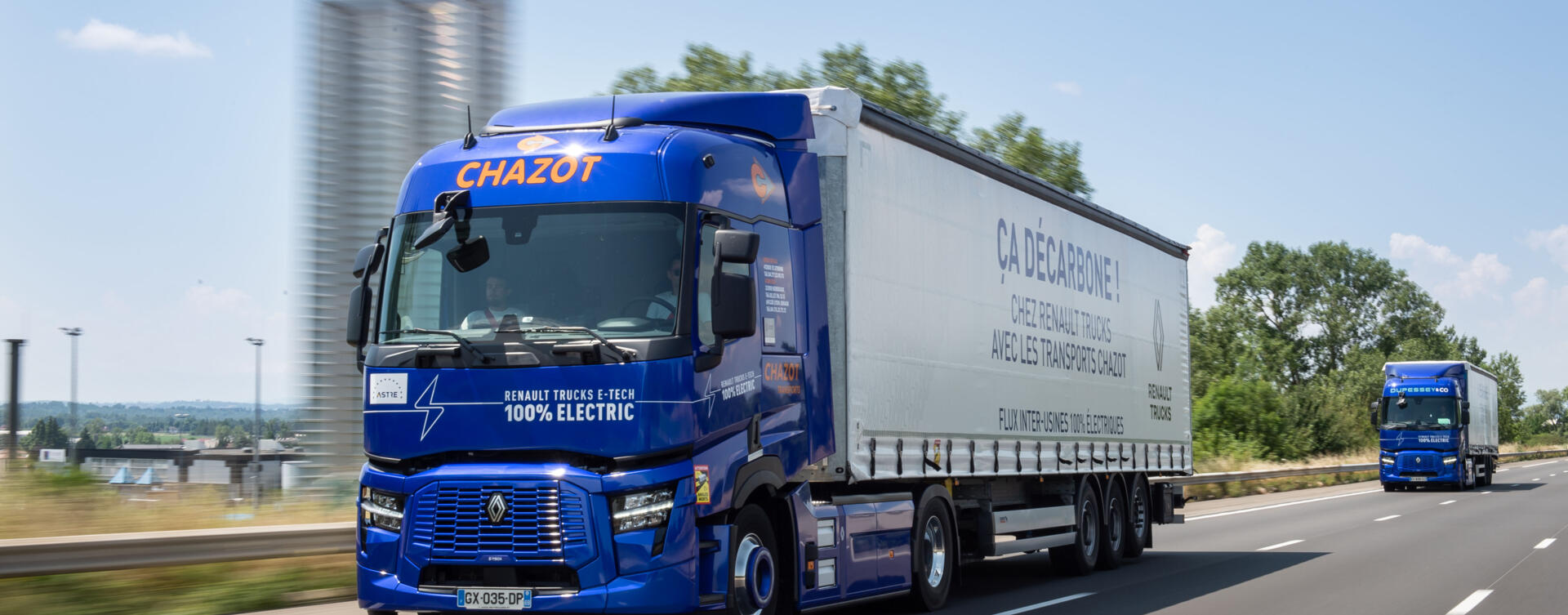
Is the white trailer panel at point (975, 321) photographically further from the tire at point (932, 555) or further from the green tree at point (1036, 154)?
the green tree at point (1036, 154)

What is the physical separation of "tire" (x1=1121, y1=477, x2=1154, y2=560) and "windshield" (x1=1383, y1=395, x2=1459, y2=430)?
78.1ft

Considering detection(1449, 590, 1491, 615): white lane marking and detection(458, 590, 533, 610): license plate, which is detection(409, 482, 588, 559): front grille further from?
detection(1449, 590, 1491, 615): white lane marking

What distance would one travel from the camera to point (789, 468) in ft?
28.0

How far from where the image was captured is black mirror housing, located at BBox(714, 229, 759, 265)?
24.2 ft

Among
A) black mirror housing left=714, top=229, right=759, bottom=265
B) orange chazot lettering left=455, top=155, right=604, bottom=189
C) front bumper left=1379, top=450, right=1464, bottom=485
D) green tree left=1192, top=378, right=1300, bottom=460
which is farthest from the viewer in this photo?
green tree left=1192, top=378, right=1300, bottom=460

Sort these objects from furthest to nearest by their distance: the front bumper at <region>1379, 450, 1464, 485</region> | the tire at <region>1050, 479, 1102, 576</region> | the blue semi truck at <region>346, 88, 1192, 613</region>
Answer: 1. the front bumper at <region>1379, 450, 1464, 485</region>
2. the tire at <region>1050, 479, 1102, 576</region>
3. the blue semi truck at <region>346, 88, 1192, 613</region>

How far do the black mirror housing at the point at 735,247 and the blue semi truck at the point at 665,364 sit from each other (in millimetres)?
20

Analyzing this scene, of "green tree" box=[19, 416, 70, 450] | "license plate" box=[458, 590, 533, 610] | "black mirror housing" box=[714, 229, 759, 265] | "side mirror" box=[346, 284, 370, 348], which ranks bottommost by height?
"license plate" box=[458, 590, 533, 610]

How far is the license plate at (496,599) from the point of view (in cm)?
719

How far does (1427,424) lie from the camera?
3662 cm

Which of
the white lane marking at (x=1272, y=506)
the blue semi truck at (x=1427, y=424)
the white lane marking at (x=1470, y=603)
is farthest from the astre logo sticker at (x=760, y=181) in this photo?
the blue semi truck at (x=1427, y=424)

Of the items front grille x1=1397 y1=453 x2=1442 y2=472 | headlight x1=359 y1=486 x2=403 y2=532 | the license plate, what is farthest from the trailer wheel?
front grille x1=1397 y1=453 x2=1442 y2=472

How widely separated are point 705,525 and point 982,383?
180 inches

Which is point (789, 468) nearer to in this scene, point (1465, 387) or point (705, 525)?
point (705, 525)
